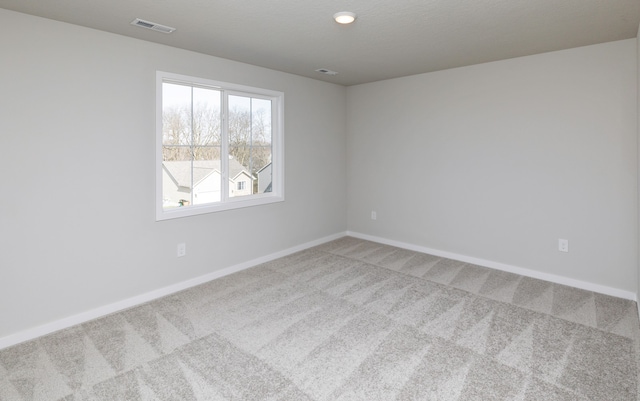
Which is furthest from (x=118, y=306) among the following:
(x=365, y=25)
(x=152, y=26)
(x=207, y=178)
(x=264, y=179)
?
(x=365, y=25)

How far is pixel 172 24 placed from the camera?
272cm

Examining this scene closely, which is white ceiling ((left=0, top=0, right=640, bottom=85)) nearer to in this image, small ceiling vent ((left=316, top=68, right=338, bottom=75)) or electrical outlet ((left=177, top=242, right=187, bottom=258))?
small ceiling vent ((left=316, top=68, right=338, bottom=75))

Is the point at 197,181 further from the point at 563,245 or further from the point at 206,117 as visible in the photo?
the point at 563,245

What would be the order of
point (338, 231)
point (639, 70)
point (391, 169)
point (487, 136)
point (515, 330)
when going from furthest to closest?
point (338, 231)
point (391, 169)
point (487, 136)
point (639, 70)
point (515, 330)

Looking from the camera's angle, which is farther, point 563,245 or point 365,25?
point 563,245

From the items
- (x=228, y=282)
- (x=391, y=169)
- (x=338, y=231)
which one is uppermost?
(x=391, y=169)

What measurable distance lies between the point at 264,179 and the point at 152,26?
2081 mm

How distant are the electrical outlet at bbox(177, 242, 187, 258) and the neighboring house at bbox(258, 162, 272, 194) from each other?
3.86 ft

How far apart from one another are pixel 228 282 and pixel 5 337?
1.74 metres

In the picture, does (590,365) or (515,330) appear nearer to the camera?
(590,365)

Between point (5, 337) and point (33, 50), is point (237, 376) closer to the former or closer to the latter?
point (5, 337)

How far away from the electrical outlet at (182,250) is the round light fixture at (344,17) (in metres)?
2.48

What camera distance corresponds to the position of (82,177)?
9.33 feet

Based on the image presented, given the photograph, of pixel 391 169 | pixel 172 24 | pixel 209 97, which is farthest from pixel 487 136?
pixel 172 24
